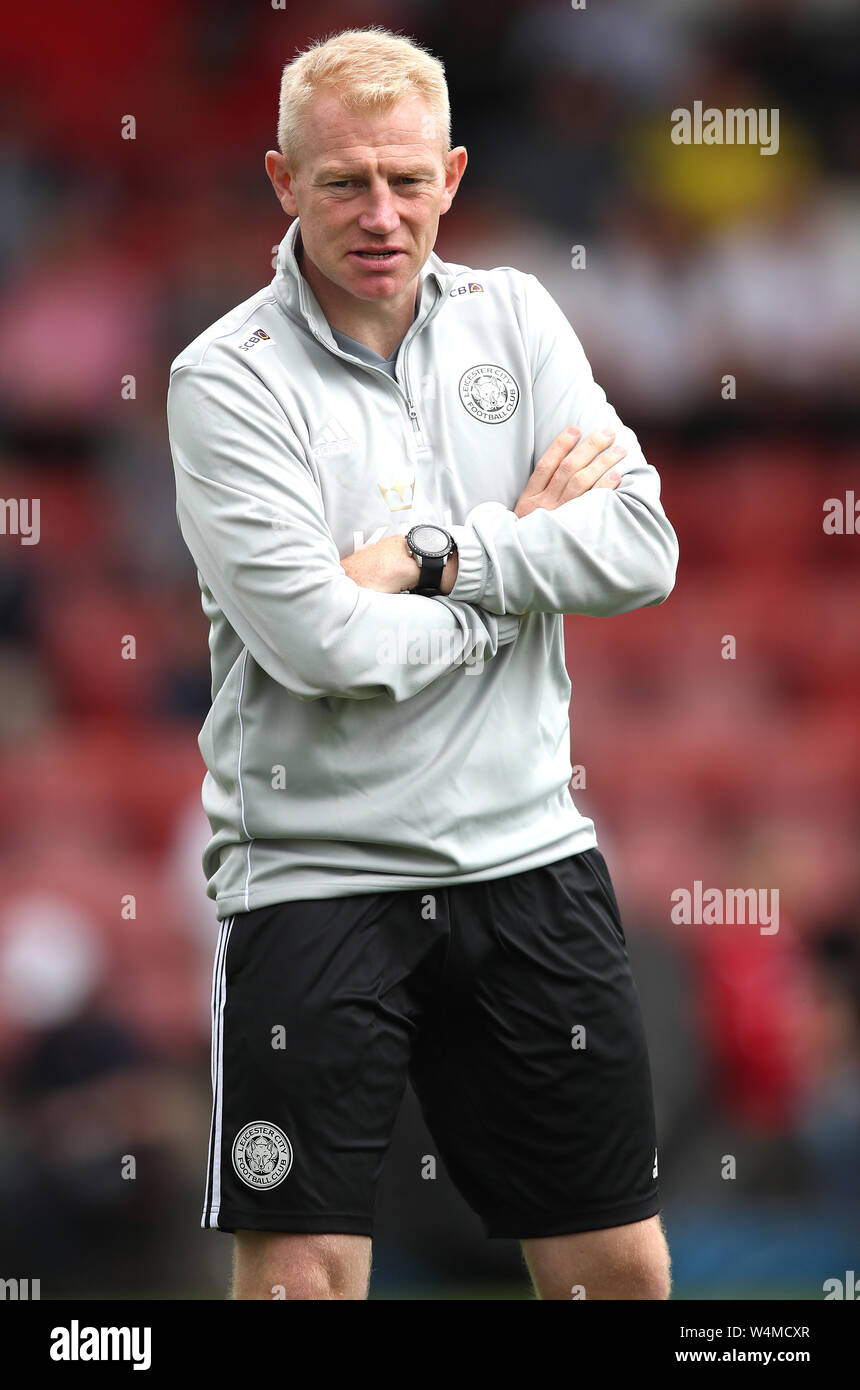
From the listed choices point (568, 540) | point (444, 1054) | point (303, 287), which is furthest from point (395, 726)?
point (303, 287)

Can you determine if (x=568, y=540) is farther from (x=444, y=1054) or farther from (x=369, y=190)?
(x=444, y=1054)

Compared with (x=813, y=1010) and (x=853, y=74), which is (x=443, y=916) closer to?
(x=813, y=1010)

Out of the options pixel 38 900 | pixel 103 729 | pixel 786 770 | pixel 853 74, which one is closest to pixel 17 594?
pixel 103 729

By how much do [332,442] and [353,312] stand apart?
173 mm

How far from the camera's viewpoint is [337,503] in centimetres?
203

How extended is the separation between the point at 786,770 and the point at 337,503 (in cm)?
319

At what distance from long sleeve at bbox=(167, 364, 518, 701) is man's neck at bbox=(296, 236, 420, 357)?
140 millimetres

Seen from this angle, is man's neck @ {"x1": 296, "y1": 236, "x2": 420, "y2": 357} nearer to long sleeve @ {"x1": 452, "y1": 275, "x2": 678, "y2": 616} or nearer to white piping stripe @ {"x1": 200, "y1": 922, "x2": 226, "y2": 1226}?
long sleeve @ {"x1": 452, "y1": 275, "x2": 678, "y2": 616}

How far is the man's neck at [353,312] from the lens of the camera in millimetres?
2086

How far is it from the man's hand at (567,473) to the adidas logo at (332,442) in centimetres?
21

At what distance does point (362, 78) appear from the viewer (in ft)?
6.51

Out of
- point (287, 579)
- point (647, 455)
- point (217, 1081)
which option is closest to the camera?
point (287, 579)

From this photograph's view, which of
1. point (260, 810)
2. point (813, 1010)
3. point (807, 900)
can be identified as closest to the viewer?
point (260, 810)

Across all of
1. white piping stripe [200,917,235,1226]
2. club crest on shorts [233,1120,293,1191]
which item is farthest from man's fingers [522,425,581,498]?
club crest on shorts [233,1120,293,1191]
